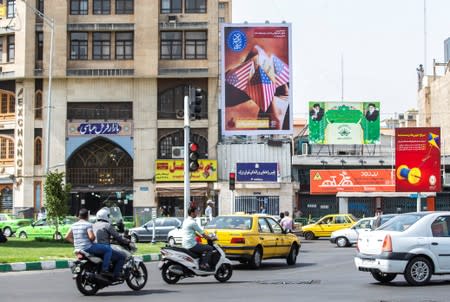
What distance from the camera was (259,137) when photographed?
59156 mm

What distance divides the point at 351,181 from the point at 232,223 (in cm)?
3840

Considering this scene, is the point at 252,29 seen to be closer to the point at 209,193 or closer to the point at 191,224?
the point at 209,193

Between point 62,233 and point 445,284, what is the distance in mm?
25301

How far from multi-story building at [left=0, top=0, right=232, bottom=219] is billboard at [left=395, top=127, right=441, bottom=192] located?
51.3 ft

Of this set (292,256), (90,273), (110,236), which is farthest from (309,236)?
(90,273)

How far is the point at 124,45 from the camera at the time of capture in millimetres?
57906

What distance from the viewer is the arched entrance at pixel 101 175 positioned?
190 feet

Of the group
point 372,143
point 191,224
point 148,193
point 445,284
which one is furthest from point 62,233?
point 372,143

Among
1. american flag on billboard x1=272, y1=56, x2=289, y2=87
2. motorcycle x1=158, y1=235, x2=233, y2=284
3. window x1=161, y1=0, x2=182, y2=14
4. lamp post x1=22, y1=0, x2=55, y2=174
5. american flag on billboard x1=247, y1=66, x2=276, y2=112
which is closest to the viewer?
motorcycle x1=158, y1=235, x2=233, y2=284

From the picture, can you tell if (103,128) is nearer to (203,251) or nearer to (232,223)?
(232,223)

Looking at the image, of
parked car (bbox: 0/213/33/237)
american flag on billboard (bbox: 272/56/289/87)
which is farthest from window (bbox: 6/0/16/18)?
american flag on billboard (bbox: 272/56/289/87)

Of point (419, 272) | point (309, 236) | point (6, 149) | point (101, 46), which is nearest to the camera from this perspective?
point (419, 272)

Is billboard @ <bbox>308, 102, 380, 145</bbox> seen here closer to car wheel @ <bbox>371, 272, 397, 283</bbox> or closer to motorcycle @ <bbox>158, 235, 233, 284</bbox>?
motorcycle @ <bbox>158, 235, 233, 284</bbox>

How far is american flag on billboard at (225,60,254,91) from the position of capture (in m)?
54.0
